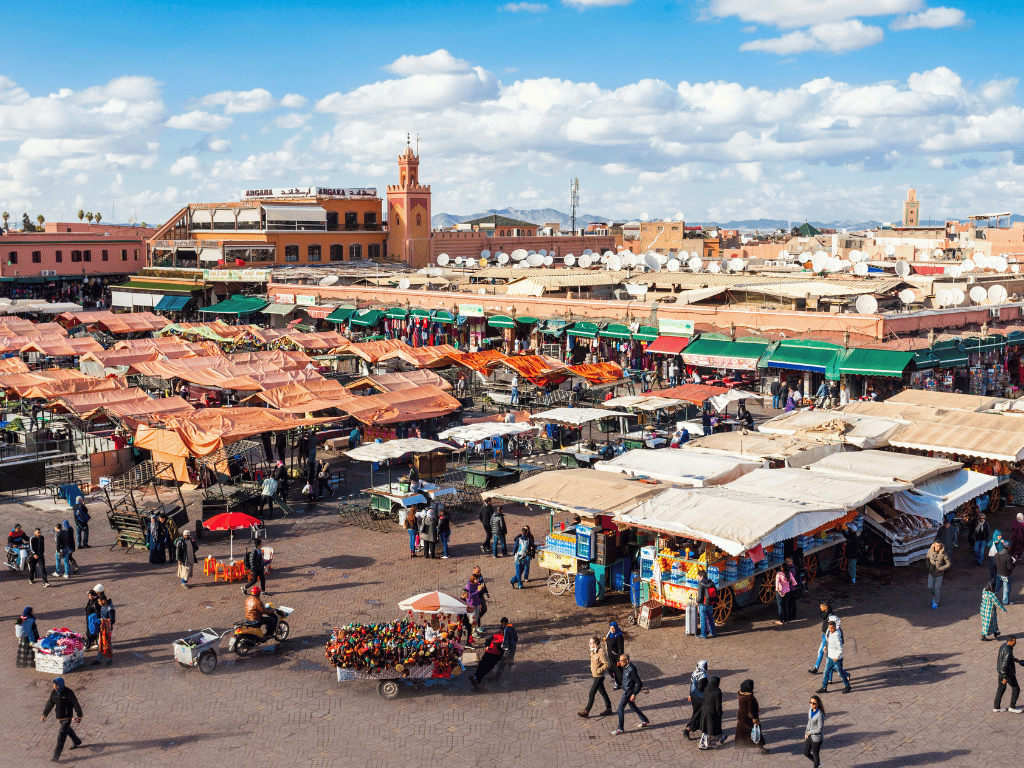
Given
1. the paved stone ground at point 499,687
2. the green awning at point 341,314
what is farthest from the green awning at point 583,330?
the paved stone ground at point 499,687

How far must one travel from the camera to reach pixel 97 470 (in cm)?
2397

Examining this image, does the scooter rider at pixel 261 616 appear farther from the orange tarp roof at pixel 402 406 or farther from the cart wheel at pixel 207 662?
the orange tarp roof at pixel 402 406

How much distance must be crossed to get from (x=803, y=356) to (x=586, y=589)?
65.4 feet

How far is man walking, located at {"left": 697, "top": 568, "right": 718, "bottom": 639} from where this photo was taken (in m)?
14.6

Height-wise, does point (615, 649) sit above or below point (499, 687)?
above

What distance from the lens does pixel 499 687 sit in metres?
13.1

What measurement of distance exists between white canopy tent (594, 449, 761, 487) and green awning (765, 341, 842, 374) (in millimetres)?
Answer: 14858

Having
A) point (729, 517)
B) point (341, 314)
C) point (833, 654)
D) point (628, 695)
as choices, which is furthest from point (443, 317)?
point (628, 695)

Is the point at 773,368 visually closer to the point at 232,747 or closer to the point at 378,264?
the point at 232,747

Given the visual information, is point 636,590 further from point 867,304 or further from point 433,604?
point 867,304

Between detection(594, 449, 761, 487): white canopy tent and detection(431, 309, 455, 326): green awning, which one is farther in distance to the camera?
detection(431, 309, 455, 326): green awning

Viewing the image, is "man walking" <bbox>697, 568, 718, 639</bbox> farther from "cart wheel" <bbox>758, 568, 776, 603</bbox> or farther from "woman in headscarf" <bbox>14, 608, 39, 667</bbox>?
"woman in headscarf" <bbox>14, 608, 39, 667</bbox>

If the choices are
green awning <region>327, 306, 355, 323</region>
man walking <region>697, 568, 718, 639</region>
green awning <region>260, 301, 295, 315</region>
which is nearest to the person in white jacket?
man walking <region>697, 568, 718, 639</region>

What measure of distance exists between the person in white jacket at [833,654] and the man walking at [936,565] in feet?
11.9
